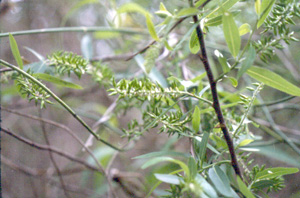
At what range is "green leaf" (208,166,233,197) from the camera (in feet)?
0.84

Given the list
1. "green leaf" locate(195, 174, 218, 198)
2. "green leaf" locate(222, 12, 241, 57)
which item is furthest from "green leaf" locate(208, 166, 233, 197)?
"green leaf" locate(222, 12, 241, 57)

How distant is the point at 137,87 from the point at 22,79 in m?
0.15

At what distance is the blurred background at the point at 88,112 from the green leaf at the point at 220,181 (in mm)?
330

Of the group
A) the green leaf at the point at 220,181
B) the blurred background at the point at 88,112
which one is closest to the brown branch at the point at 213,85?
the green leaf at the point at 220,181

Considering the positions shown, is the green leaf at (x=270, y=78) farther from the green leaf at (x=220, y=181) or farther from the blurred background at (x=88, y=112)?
the blurred background at (x=88, y=112)

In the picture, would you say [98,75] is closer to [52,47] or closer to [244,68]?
[244,68]

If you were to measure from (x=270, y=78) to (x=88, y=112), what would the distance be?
35.4 inches

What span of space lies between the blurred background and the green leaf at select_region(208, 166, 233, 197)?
0.33m

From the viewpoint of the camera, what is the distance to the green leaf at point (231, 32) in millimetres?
234

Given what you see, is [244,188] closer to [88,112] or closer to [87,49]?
[87,49]

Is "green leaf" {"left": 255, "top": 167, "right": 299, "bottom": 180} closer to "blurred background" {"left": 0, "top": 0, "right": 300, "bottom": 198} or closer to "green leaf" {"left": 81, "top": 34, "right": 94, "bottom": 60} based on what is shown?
"blurred background" {"left": 0, "top": 0, "right": 300, "bottom": 198}

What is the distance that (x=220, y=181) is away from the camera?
267mm

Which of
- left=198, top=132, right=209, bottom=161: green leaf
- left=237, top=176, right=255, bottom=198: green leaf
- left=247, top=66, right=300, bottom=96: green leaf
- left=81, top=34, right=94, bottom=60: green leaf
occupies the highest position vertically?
left=81, top=34, right=94, bottom=60: green leaf

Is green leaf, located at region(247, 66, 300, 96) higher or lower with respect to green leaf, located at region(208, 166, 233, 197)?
higher
